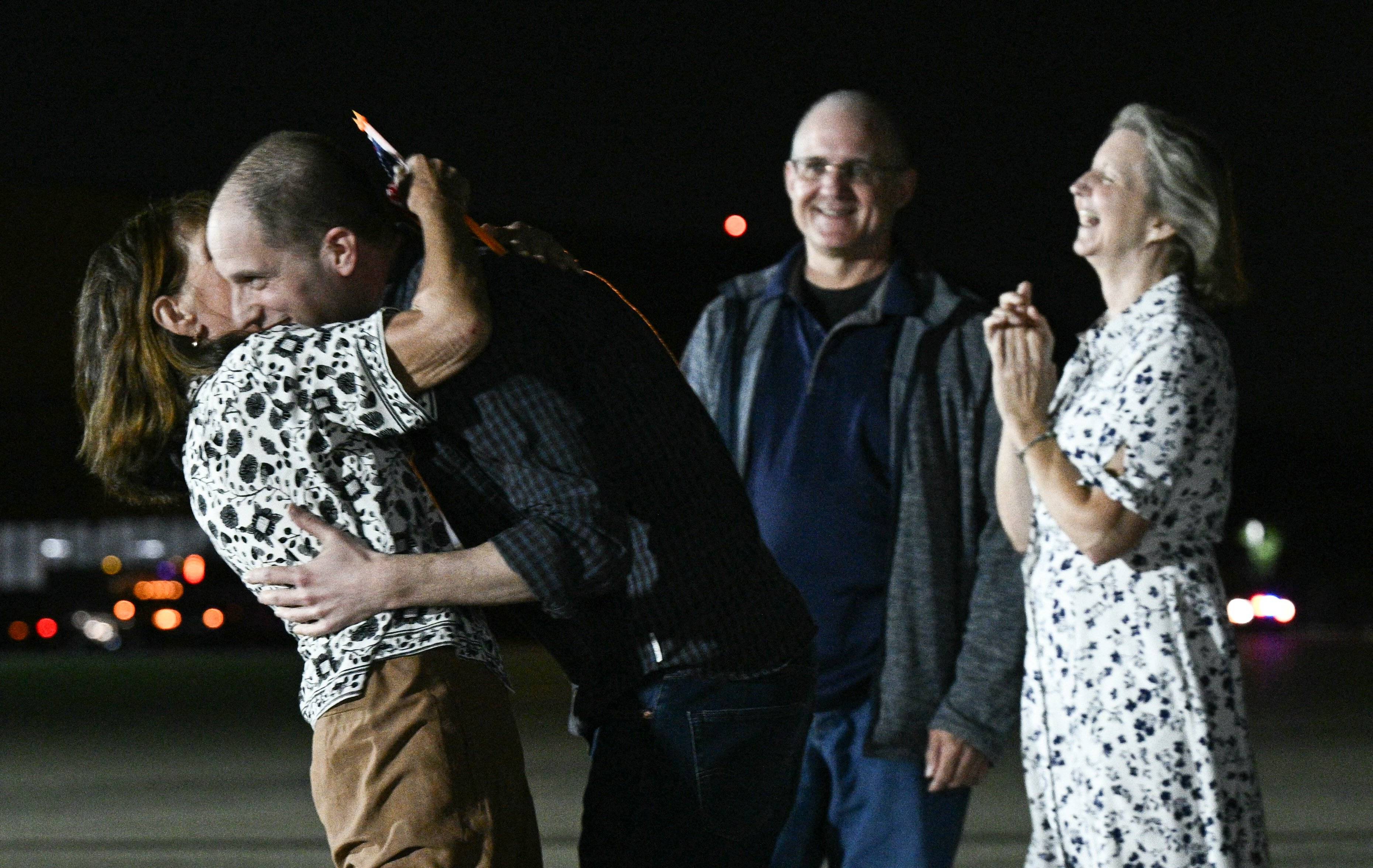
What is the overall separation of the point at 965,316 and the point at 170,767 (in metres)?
6.99

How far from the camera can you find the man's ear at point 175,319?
217 centimetres

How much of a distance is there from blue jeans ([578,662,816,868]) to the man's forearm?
259 millimetres

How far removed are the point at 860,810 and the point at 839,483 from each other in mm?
626

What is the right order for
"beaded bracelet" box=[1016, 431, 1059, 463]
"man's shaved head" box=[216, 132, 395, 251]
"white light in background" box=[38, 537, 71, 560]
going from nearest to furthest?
1. "man's shaved head" box=[216, 132, 395, 251]
2. "beaded bracelet" box=[1016, 431, 1059, 463]
3. "white light in background" box=[38, 537, 71, 560]

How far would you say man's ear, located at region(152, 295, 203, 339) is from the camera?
2.17 metres

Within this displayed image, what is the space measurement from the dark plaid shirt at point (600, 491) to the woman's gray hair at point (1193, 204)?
1185 mm

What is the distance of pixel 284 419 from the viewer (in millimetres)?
1900

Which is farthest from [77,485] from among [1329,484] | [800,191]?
[1329,484]

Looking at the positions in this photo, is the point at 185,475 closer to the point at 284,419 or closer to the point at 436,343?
the point at 284,419

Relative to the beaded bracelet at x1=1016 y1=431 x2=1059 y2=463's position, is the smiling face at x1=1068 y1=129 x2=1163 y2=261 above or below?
above

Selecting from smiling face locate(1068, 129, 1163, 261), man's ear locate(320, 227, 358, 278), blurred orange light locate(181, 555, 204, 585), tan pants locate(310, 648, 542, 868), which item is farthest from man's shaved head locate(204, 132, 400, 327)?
blurred orange light locate(181, 555, 204, 585)

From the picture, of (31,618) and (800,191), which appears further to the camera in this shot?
(31,618)

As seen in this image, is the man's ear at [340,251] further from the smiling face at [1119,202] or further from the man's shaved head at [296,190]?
the smiling face at [1119,202]

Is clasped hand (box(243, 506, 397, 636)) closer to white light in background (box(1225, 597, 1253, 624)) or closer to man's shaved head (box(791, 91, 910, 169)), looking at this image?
man's shaved head (box(791, 91, 910, 169))
